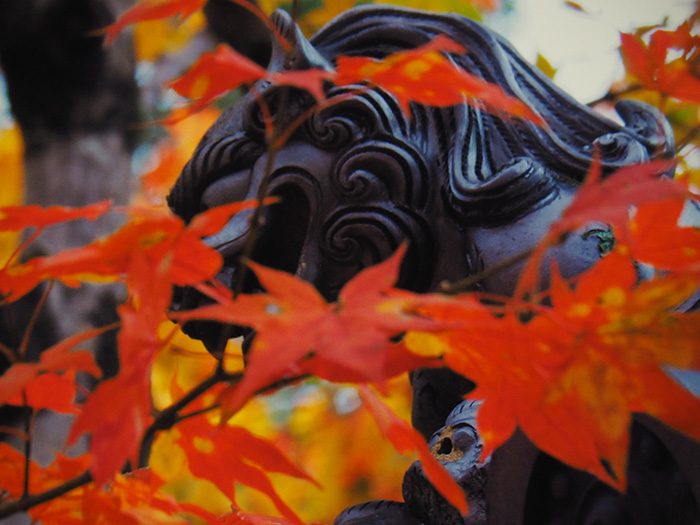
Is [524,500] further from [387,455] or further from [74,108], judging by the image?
[387,455]

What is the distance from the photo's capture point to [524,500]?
0.81m

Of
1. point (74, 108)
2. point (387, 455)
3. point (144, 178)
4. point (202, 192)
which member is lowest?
point (387, 455)

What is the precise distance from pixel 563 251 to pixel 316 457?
355cm

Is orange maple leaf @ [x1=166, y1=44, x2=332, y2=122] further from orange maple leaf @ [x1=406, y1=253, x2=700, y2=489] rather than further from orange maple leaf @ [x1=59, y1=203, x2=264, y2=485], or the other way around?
orange maple leaf @ [x1=406, y1=253, x2=700, y2=489]

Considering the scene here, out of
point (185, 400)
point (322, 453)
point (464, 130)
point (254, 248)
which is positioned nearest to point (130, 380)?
point (185, 400)

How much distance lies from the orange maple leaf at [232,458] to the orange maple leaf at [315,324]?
0.59ft

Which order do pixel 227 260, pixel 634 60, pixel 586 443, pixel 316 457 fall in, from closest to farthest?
pixel 586 443, pixel 634 60, pixel 227 260, pixel 316 457

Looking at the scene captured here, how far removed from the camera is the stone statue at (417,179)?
99 centimetres

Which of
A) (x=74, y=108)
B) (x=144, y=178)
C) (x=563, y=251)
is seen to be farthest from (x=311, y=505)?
(x=563, y=251)

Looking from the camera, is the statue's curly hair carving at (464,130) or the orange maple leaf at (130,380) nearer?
the orange maple leaf at (130,380)

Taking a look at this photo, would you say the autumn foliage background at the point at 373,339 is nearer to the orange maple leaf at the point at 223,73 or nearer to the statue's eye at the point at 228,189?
the orange maple leaf at the point at 223,73

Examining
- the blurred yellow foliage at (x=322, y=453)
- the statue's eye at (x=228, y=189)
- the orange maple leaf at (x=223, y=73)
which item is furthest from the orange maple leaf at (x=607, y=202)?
the blurred yellow foliage at (x=322, y=453)

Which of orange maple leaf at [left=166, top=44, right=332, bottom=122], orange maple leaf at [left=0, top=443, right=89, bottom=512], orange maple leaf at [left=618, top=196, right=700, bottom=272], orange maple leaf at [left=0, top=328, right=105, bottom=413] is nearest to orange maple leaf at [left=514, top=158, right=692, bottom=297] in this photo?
orange maple leaf at [left=618, top=196, right=700, bottom=272]

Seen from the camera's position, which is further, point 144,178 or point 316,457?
point 316,457
